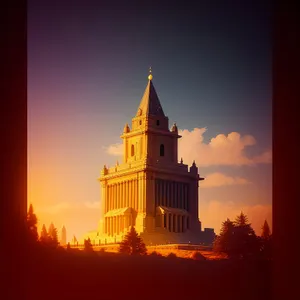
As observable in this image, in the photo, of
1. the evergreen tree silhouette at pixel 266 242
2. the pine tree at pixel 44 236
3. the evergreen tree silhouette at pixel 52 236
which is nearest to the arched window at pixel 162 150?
the evergreen tree silhouette at pixel 266 242

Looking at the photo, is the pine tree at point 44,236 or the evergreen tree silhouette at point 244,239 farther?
the evergreen tree silhouette at point 244,239

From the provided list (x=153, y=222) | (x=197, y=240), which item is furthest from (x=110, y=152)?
(x=197, y=240)

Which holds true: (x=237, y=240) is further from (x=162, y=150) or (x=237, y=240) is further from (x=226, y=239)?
(x=162, y=150)

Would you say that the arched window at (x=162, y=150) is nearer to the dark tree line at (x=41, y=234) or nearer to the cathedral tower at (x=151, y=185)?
the cathedral tower at (x=151, y=185)

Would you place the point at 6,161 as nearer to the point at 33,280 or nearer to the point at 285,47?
the point at 33,280

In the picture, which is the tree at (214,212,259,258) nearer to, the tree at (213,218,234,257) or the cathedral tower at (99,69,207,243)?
the tree at (213,218,234,257)

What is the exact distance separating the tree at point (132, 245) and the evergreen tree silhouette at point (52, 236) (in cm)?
94

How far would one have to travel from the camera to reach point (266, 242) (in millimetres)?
10250

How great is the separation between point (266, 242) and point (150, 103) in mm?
2679

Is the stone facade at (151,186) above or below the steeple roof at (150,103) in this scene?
below

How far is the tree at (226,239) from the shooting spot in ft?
34.1

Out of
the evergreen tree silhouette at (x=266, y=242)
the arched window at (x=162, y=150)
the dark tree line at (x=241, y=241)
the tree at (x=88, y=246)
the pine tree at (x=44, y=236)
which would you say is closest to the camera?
the pine tree at (x=44, y=236)

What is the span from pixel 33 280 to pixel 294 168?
3.97 m

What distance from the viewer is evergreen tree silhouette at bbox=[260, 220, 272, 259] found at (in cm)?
1019
